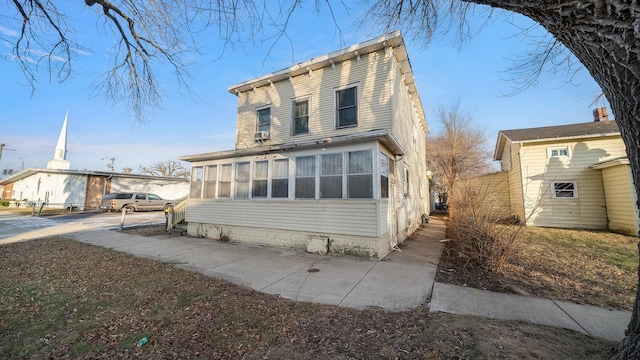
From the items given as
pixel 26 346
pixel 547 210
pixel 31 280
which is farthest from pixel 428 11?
pixel 547 210

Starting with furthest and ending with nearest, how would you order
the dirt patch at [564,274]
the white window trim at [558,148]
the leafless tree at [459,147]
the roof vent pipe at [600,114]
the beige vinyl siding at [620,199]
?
the leafless tree at [459,147], the roof vent pipe at [600,114], the white window trim at [558,148], the beige vinyl siding at [620,199], the dirt patch at [564,274]

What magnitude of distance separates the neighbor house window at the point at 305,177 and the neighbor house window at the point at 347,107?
199 cm

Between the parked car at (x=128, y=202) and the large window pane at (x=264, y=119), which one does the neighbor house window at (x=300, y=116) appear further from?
the parked car at (x=128, y=202)

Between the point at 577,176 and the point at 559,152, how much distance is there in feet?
4.42

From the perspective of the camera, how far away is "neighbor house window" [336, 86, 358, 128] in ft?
28.4

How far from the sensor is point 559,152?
12.0 metres

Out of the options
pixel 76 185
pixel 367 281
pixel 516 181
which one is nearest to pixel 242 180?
pixel 367 281

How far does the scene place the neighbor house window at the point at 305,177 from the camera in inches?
302

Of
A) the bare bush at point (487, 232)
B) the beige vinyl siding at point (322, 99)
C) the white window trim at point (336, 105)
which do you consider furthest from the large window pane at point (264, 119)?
the bare bush at point (487, 232)

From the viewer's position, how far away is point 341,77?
8969 mm

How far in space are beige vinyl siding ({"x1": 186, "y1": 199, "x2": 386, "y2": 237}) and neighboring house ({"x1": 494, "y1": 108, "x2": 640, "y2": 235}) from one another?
303 inches

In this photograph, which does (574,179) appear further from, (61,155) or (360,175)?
(61,155)

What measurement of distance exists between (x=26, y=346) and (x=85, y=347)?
0.65 m

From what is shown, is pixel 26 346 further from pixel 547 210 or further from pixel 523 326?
pixel 547 210
